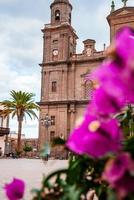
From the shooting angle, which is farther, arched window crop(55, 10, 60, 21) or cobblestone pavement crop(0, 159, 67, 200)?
arched window crop(55, 10, 60, 21)

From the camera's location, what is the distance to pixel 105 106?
2.35ft

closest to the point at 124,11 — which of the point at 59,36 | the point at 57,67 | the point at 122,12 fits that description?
the point at 122,12

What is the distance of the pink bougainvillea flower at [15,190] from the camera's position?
935mm

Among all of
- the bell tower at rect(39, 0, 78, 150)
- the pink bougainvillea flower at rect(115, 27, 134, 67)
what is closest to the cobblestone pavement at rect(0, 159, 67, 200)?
the pink bougainvillea flower at rect(115, 27, 134, 67)

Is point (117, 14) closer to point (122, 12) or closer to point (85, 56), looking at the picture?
point (122, 12)

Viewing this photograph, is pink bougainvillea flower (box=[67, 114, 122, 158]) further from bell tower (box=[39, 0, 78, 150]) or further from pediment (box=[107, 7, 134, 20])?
pediment (box=[107, 7, 134, 20])

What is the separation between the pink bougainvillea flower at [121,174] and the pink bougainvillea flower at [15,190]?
33 cm

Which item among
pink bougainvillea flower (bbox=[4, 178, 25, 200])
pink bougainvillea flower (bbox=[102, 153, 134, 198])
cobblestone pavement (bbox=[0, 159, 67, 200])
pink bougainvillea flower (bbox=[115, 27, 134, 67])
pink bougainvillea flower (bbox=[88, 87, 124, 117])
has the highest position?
pink bougainvillea flower (bbox=[115, 27, 134, 67])

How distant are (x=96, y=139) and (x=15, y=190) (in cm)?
33

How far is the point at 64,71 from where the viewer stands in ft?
144

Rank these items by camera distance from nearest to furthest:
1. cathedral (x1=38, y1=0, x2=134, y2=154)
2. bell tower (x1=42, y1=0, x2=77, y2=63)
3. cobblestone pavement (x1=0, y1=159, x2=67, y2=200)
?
cobblestone pavement (x1=0, y1=159, x2=67, y2=200) < cathedral (x1=38, y1=0, x2=134, y2=154) < bell tower (x1=42, y1=0, x2=77, y2=63)

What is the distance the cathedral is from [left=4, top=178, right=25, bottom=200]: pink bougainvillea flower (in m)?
38.6

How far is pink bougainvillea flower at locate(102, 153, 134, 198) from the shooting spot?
655mm

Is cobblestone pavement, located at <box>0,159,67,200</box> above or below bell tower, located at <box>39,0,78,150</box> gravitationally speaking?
below
